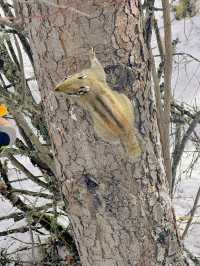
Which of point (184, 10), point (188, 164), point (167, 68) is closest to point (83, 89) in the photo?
point (167, 68)

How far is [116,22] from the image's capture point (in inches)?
39.6

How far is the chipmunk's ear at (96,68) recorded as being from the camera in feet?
3.14

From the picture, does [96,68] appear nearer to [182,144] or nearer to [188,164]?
[182,144]

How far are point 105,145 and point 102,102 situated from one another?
19 cm

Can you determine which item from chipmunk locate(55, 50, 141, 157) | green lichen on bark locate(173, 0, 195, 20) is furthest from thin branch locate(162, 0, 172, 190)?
green lichen on bark locate(173, 0, 195, 20)

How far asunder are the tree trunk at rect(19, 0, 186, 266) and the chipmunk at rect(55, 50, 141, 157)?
0.03 m

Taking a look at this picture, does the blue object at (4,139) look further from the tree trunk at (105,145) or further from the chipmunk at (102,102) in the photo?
the chipmunk at (102,102)

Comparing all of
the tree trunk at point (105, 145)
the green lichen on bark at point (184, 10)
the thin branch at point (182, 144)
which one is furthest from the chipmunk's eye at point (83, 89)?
the green lichen on bark at point (184, 10)

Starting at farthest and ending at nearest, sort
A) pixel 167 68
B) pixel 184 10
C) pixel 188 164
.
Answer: pixel 184 10
pixel 188 164
pixel 167 68

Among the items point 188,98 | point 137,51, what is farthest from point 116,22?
point 188,98

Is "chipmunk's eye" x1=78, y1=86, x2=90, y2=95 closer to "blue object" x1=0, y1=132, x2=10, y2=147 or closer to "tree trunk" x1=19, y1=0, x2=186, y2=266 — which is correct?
"tree trunk" x1=19, y1=0, x2=186, y2=266

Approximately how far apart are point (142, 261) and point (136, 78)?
47 cm

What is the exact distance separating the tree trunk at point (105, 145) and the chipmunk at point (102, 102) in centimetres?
3

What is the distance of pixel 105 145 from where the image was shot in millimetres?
1060
